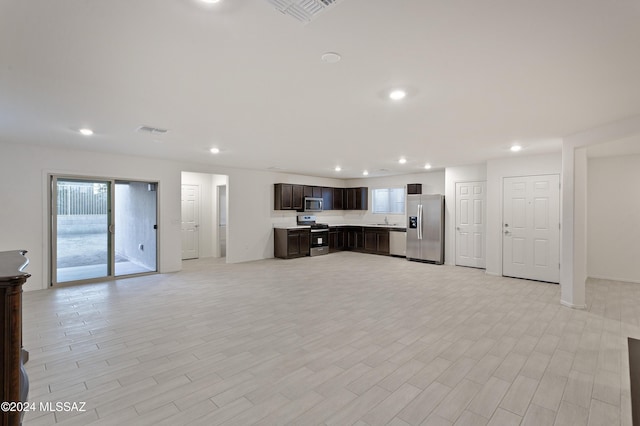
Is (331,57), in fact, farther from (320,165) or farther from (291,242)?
(291,242)

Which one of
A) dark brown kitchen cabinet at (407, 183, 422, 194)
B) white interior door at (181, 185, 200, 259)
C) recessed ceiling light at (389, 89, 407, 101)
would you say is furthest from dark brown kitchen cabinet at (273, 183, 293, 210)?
recessed ceiling light at (389, 89, 407, 101)

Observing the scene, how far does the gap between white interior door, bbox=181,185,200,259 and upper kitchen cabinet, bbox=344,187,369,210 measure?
499 cm

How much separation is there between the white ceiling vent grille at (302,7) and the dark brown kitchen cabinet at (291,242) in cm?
705

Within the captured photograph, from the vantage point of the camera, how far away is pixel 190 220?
8844 millimetres

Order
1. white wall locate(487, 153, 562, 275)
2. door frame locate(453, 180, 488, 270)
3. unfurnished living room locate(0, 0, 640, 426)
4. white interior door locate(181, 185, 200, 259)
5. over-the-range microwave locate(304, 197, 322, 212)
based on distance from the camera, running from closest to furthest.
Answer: unfurnished living room locate(0, 0, 640, 426)
white wall locate(487, 153, 562, 275)
door frame locate(453, 180, 488, 270)
white interior door locate(181, 185, 200, 259)
over-the-range microwave locate(304, 197, 322, 212)

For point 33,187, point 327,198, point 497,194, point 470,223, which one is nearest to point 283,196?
point 327,198

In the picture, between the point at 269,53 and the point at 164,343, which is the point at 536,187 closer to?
the point at 269,53

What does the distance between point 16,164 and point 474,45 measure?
22.9 ft

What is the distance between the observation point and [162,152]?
5.92 meters

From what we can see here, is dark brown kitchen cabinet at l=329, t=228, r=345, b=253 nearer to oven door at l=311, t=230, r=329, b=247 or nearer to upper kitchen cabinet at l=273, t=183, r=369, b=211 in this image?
oven door at l=311, t=230, r=329, b=247

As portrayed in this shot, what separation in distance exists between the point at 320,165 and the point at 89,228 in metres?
5.09

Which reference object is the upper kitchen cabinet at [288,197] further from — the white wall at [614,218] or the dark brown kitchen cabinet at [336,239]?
the white wall at [614,218]

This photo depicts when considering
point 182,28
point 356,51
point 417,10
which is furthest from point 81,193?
point 417,10

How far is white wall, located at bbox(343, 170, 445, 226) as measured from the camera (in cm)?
877
